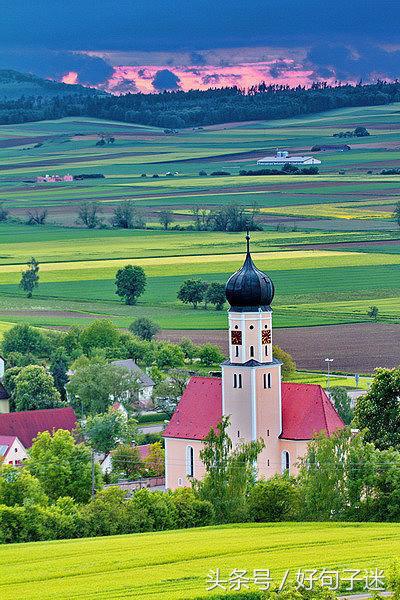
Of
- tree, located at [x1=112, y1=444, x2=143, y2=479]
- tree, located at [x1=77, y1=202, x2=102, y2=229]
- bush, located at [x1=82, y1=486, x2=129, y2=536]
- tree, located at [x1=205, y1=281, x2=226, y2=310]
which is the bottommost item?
bush, located at [x1=82, y1=486, x2=129, y2=536]

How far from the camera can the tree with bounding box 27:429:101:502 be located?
60438 mm

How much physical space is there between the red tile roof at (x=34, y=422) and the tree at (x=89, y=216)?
9521 cm

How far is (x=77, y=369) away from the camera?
8750cm

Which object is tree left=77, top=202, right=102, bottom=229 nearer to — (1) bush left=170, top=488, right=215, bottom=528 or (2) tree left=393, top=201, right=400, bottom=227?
(2) tree left=393, top=201, right=400, bottom=227

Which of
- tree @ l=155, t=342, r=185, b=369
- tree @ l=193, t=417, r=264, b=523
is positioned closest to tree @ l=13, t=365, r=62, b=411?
tree @ l=155, t=342, r=185, b=369

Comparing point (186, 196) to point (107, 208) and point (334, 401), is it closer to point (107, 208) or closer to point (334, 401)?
point (107, 208)

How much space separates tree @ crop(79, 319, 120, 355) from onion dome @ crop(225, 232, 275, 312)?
35454 millimetres

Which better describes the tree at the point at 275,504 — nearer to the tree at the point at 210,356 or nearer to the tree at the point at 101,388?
the tree at the point at 101,388

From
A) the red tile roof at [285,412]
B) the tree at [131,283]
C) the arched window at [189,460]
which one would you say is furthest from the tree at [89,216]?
the arched window at [189,460]

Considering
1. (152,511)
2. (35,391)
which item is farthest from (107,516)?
(35,391)

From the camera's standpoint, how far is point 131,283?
410 feet

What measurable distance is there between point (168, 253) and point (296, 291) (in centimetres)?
2582

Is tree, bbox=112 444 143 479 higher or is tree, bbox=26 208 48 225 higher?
tree, bbox=26 208 48 225

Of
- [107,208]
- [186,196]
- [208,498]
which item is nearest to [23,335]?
[208,498]
